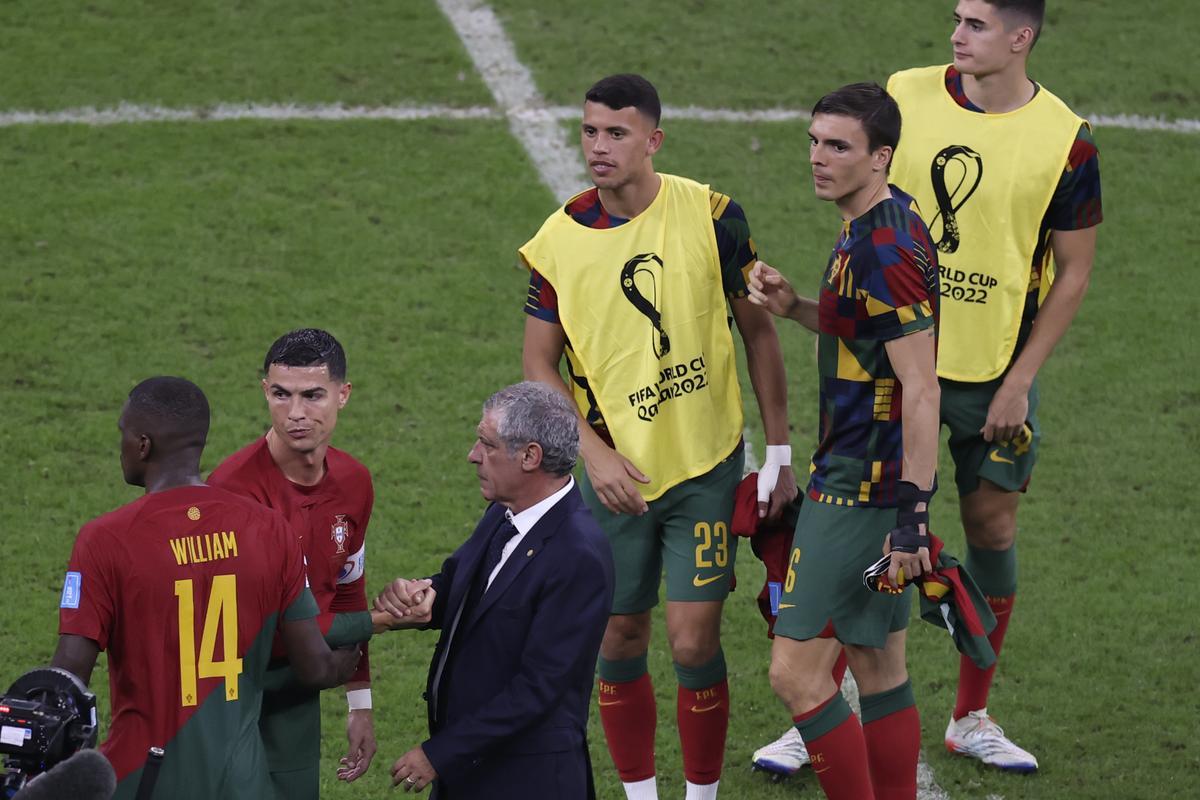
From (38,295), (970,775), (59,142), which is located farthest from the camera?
(59,142)

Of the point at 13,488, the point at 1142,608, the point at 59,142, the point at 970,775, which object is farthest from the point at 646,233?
the point at 59,142

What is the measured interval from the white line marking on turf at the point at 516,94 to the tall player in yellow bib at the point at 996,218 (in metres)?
4.82

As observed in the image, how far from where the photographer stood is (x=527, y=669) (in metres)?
4.23

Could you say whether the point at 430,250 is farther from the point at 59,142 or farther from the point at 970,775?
the point at 970,775

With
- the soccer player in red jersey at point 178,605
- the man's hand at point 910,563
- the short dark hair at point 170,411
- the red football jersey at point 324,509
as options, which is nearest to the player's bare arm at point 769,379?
the man's hand at point 910,563

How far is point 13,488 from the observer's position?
7.78 meters

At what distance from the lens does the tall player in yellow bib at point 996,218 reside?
5.77 m

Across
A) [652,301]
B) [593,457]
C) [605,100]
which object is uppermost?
[605,100]

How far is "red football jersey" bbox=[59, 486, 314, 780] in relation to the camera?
3898 millimetres

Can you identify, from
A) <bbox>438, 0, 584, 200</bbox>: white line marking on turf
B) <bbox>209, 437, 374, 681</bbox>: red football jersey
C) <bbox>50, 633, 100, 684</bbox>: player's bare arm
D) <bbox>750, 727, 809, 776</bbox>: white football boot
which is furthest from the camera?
<bbox>438, 0, 584, 200</bbox>: white line marking on turf

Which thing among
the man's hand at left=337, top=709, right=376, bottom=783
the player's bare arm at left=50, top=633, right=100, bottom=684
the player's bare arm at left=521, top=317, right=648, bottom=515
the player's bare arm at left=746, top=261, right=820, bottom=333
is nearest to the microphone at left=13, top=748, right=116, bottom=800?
the player's bare arm at left=50, top=633, right=100, bottom=684

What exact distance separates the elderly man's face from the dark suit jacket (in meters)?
0.12

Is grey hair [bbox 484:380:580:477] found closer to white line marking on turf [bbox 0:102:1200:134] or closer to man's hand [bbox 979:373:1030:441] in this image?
man's hand [bbox 979:373:1030:441]

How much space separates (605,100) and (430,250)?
4.75 metres
